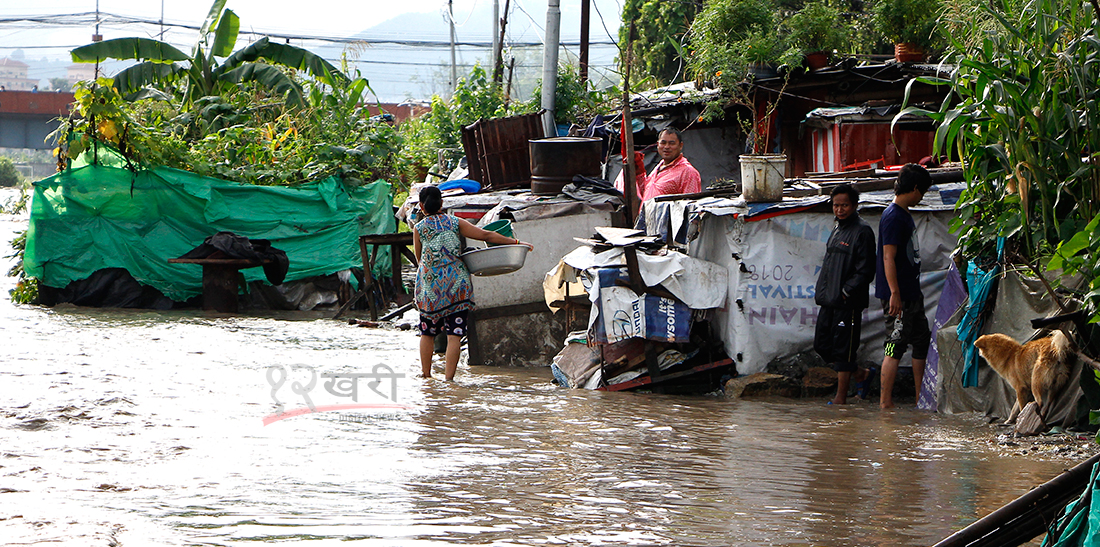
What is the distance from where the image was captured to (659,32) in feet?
83.3

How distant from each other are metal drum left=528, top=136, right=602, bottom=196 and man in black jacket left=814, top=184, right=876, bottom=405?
137 inches

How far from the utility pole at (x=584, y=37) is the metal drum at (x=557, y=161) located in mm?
5411

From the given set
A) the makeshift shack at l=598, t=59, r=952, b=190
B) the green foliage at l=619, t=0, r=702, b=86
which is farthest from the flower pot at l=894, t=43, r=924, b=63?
the green foliage at l=619, t=0, r=702, b=86

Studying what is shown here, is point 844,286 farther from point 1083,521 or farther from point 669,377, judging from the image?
point 1083,521

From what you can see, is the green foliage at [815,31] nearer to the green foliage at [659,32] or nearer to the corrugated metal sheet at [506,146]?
the corrugated metal sheet at [506,146]

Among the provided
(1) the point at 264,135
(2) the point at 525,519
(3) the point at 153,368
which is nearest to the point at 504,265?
(3) the point at 153,368

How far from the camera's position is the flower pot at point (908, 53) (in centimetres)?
1505

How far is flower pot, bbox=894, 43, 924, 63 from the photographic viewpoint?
1505 cm

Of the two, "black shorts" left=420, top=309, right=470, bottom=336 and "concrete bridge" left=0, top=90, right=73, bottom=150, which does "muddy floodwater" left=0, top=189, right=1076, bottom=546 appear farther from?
"concrete bridge" left=0, top=90, right=73, bottom=150

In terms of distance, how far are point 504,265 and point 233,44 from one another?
12.8 meters

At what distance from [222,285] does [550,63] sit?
5.49 metres

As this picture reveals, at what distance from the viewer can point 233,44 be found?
18.6 m

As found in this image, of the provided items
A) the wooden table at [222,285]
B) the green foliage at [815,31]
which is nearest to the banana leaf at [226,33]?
the wooden table at [222,285]

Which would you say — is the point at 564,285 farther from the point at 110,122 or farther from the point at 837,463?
the point at 110,122
